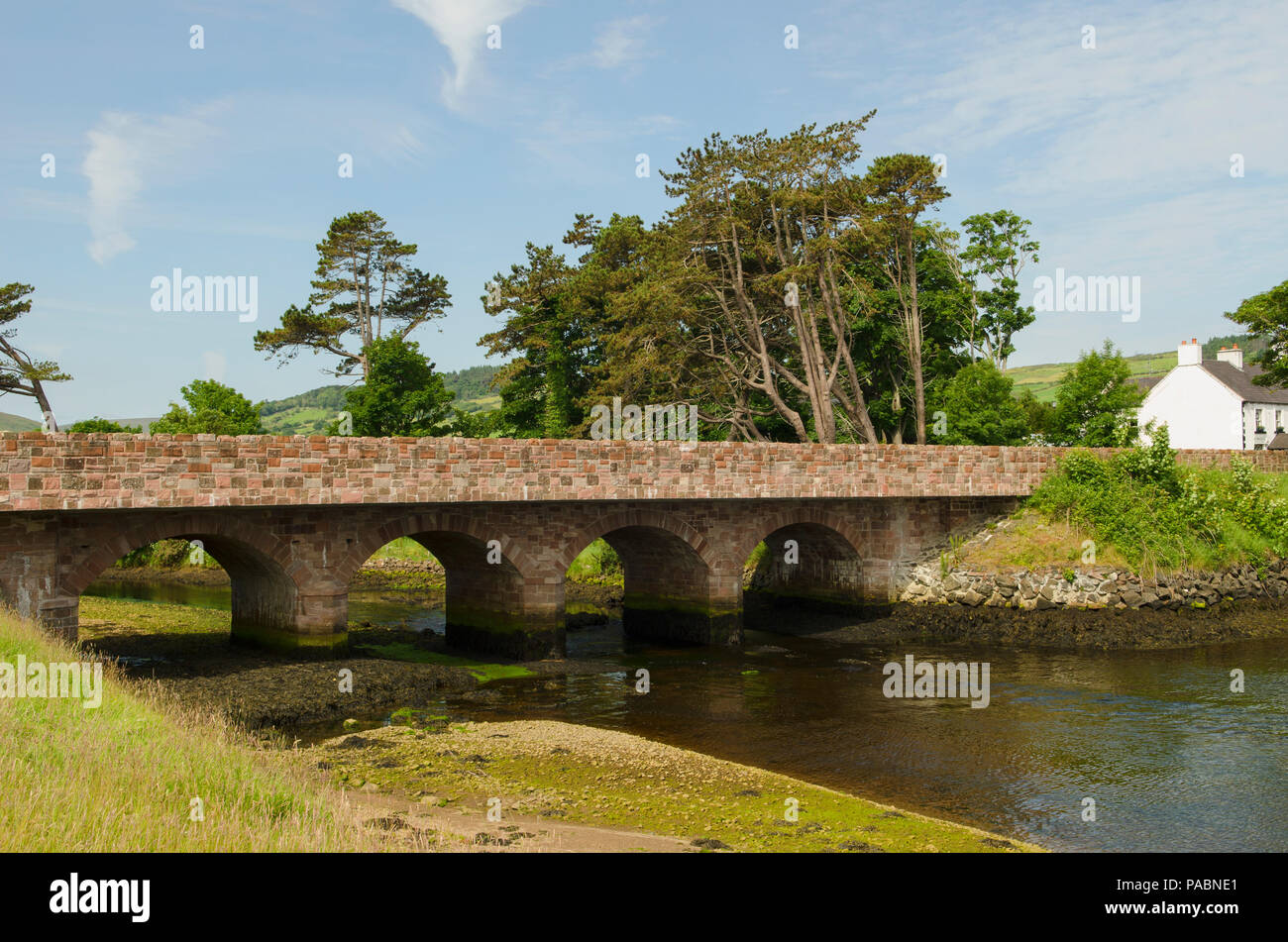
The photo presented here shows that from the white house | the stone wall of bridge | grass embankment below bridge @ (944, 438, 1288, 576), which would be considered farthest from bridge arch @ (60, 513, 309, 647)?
the white house

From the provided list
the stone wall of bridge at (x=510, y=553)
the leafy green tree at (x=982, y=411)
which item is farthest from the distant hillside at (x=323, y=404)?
the stone wall of bridge at (x=510, y=553)

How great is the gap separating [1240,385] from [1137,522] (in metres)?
36.3

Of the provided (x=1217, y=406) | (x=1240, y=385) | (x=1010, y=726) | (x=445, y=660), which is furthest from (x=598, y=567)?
(x=1240, y=385)

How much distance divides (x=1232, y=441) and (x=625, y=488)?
47661 millimetres

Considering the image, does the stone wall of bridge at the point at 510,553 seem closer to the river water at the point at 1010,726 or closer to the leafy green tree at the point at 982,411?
the river water at the point at 1010,726

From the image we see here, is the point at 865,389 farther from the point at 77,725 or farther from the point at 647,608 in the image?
the point at 77,725

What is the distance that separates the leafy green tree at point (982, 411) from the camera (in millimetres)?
37844

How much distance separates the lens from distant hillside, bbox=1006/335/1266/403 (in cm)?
11600

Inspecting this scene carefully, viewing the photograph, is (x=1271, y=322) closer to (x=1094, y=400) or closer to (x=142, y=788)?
(x=1094, y=400)

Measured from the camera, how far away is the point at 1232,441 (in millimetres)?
55375

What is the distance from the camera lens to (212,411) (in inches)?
1892

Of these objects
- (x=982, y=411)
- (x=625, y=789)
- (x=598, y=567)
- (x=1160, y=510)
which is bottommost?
(x=625, y=789)

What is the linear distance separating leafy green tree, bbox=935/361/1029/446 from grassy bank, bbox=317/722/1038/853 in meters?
25.7
